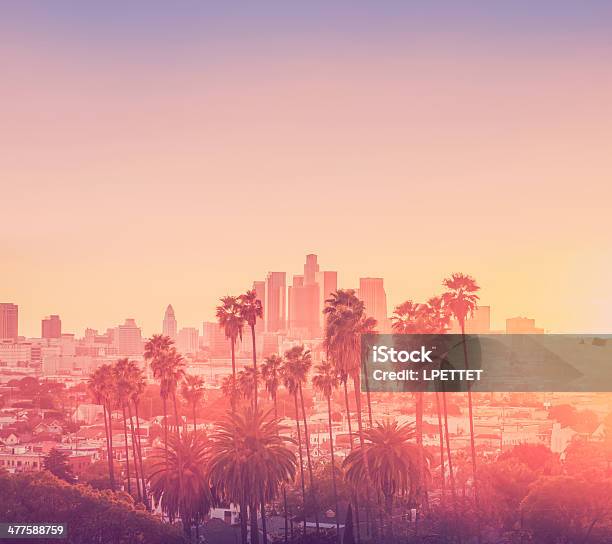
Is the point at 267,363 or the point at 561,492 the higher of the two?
the point at 267,363

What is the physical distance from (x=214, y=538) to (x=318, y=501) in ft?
38.2

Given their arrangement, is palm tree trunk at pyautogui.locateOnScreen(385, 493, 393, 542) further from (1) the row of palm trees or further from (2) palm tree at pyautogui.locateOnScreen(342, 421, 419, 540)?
(2) palm tree at pyautogui.locateOnScreen(342, 421, 419, 540)

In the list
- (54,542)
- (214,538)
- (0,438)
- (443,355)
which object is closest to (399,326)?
(443,355)

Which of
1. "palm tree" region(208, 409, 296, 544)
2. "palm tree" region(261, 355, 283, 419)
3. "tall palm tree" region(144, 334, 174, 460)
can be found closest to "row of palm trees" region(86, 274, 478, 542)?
"palm tree" region(208, 409, 296, 544)

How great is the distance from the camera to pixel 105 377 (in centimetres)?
7506

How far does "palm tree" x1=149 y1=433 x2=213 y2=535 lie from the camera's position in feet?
174

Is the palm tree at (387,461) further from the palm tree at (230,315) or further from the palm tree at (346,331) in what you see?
the palm tree at (230,315)

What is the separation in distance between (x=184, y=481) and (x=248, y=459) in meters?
6.92

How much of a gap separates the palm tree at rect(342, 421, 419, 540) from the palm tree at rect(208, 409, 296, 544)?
12.5 feet

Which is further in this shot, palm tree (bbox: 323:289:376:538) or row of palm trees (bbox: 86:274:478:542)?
palm tree (bbox: 323:289:376:538)

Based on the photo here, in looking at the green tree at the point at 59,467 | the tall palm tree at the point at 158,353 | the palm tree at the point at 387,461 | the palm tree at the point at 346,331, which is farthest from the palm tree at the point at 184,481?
the green tree at the point at 59,467

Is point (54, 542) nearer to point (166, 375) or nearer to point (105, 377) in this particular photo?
point (166, 375)

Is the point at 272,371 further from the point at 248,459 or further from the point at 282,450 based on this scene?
the point at 248,459

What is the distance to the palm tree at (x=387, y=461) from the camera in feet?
158
